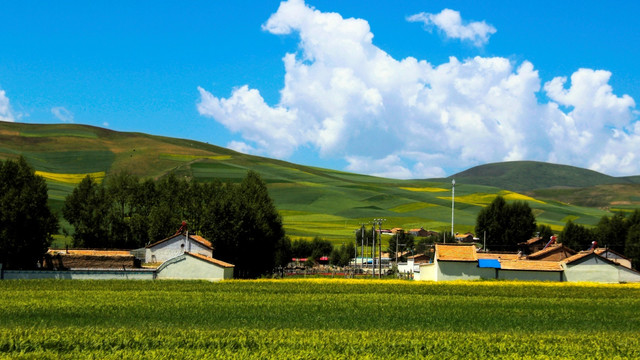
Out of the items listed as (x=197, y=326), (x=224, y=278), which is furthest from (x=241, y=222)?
(x=197, y=326)

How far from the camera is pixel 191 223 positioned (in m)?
101

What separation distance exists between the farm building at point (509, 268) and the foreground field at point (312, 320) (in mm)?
12905

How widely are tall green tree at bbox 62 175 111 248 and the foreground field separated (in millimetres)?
43349

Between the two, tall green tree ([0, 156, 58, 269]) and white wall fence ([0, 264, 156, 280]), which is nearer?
white wall fence ([0, 264, 156, 280])

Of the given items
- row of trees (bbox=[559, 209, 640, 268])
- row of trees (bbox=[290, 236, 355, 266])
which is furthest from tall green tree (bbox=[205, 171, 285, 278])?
row of trees (bbox=[559, 209, 640, 268])

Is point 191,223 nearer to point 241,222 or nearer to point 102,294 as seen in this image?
point 241,222

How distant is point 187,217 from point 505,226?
60.3 m

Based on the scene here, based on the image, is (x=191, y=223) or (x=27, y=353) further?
(x=191, y=223)

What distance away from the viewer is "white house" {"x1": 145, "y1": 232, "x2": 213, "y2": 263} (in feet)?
265

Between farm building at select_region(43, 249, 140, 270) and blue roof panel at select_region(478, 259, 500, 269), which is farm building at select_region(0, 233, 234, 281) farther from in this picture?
blue roof panel at select_region(478, 259, 500, 269)

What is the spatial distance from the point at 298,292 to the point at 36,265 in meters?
36.8

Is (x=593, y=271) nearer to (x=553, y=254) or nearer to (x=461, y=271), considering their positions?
(x=553, y=254)

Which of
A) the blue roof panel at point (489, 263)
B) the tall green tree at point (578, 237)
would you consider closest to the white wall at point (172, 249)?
the blue roof panel at point (489, 263)

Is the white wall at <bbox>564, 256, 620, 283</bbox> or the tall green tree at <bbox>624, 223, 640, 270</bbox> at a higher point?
the tall green tree at <bbox>624, 223, 640, 270</bbox>
